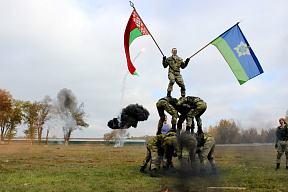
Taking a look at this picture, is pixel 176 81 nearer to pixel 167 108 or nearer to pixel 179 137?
pixel 167 108

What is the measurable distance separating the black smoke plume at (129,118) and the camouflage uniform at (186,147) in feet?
80.6

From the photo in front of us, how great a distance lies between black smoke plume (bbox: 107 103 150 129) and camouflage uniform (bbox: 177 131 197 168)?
2457 centimetres

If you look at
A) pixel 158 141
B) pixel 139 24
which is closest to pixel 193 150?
pixel 158 141

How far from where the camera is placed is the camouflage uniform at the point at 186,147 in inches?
358

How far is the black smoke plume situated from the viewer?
113 ft

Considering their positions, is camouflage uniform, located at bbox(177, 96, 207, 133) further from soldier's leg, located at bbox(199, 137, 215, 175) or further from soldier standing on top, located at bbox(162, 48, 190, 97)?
soldier's leg, located at bbox(199, 137, 215, 175)

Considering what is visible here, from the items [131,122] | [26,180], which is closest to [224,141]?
[131,122]

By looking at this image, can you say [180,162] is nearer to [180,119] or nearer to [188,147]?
[188,147]

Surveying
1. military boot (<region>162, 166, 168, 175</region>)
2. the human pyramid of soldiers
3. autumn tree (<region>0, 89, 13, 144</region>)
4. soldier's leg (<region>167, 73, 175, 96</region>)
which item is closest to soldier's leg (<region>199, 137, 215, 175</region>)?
the human pyramid of soldiers

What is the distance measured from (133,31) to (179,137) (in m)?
5.59

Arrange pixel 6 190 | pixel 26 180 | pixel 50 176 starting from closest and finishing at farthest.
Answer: pixel 6 190 → pixel 26 180 → pixel 50 176

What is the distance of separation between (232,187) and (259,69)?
594cm

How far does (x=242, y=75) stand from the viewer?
1065cm

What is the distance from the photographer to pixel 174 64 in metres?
10.4
